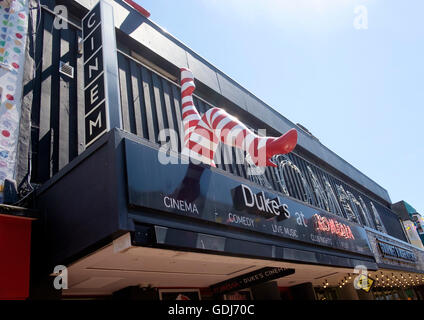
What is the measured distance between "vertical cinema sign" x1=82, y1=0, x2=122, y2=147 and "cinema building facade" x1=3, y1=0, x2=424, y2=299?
1.2 inches

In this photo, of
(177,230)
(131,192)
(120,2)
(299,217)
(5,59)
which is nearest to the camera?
(131,192)

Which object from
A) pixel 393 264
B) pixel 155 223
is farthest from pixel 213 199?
pixel 393 264

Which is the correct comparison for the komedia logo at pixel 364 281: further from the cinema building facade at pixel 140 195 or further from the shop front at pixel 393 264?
the shop front at pixel 393 264

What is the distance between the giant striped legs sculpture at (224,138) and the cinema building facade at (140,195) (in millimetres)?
655

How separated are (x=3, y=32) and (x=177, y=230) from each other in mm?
5352

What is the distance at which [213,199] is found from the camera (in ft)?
19.4

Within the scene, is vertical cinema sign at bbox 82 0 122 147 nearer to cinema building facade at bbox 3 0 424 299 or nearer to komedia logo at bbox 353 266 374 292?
cinema building facade at bbox 3 0 424 299

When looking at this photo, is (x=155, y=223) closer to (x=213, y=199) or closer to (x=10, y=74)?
(x=213, y=199)

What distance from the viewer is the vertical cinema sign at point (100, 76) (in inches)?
220

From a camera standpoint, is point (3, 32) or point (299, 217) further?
point (299, 217)

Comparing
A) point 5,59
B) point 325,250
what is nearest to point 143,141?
point 5,59

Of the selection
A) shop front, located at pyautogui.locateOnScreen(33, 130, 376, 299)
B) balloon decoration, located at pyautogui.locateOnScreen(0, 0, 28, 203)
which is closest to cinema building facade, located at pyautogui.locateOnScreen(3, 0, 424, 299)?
shop front, located at pyautogui.locateOnScreen(33, 130, 376, 299)

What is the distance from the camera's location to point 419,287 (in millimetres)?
23562
